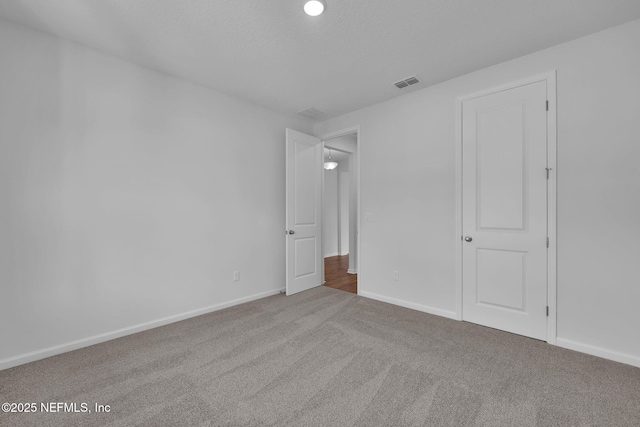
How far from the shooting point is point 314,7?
188 cm

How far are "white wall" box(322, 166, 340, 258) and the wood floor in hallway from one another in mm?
866

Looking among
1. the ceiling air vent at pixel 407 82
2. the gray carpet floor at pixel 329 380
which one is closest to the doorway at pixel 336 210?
the ceiling air vent at pixel 407 82

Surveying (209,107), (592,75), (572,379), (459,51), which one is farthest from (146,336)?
(592,75)

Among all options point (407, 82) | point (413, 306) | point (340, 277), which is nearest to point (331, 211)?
point (340, 277)

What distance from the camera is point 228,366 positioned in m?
2.03

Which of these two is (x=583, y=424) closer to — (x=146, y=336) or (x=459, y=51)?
(x=459, y=51)

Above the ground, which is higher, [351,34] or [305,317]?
[351,34]

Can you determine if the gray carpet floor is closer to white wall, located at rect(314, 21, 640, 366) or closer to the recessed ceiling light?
white wall, located at rect(314, 21, 640, 366)

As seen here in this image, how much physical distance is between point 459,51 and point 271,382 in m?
3.17

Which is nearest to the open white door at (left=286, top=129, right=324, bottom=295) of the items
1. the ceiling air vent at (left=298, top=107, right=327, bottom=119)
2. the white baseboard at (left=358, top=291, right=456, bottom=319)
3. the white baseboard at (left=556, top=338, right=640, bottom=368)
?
the ceiling air vent at (left=298, top=107, right=327, bottom=119)

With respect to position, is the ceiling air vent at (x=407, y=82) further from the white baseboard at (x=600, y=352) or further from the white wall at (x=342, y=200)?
the white wall at (x=342, y=200)

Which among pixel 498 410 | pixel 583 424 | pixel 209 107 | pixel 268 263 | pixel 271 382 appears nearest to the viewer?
pixel 583 424

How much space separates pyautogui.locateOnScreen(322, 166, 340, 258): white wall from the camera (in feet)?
23.9

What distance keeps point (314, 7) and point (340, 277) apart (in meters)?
4.03
